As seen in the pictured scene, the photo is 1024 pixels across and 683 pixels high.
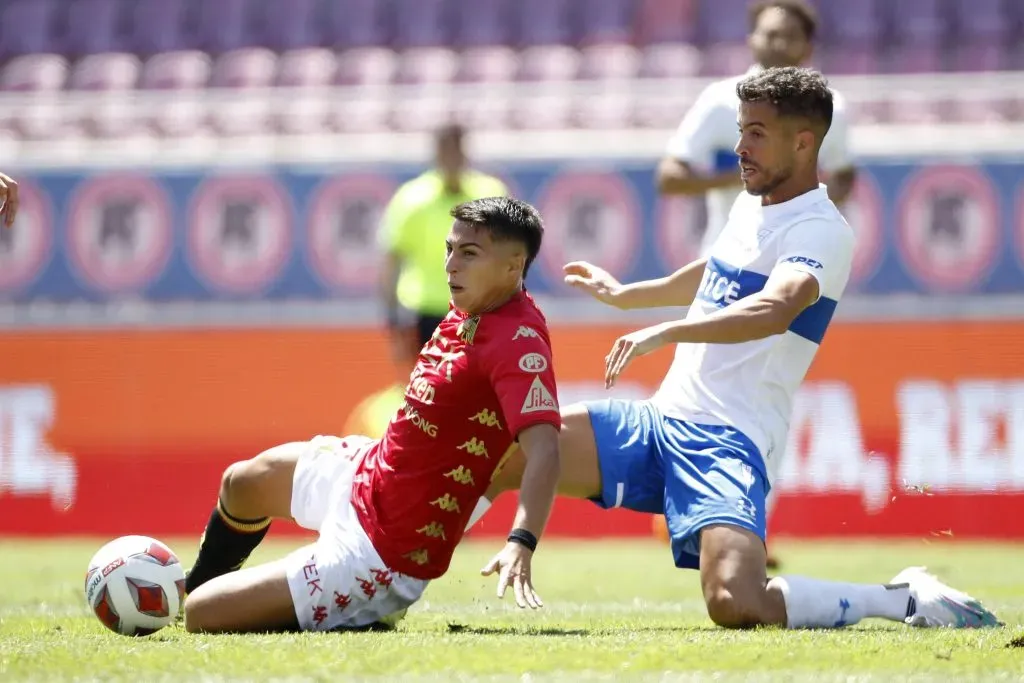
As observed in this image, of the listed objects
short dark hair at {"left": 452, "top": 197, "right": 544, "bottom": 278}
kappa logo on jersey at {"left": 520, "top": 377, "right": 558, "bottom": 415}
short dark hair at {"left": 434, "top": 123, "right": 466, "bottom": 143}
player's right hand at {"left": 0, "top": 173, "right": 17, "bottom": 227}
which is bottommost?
kappa logo on jersey at {"left": 520, "top": 377, "right": 558, "bottom": 415}

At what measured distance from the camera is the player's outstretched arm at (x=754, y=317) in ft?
13.4

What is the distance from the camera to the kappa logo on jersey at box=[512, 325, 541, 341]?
3.96 meters

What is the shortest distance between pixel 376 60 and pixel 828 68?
3.48 metres

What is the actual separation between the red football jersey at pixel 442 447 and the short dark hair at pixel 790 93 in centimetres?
105

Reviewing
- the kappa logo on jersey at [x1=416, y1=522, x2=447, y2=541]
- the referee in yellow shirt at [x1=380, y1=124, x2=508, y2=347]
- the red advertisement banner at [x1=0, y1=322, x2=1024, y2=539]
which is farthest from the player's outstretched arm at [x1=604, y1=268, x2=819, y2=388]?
the referee in yellow shirt at [x1=380, y1=124, x2=508, y2=347]

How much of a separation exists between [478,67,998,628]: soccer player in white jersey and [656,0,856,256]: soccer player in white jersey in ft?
4.29

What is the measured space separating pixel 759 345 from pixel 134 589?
1.97 metres

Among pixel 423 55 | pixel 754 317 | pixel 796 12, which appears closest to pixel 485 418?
pixel 754 317

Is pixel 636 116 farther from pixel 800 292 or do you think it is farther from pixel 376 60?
pixel 800 292

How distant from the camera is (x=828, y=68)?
11.5 metres

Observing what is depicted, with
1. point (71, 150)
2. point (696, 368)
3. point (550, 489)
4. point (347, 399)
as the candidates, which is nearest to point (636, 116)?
point (347, 399)

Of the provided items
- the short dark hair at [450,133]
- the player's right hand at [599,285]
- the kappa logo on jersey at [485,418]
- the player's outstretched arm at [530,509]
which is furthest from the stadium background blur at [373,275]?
the player's outstretched arm at [530,509]

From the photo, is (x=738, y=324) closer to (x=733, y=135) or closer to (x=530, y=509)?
(x=530, y=509)

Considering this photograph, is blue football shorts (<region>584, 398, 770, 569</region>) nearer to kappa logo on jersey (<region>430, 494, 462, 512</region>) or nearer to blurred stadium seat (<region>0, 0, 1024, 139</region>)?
kappa logo on jersey (<region>430, 494, 462, 512</region>)
